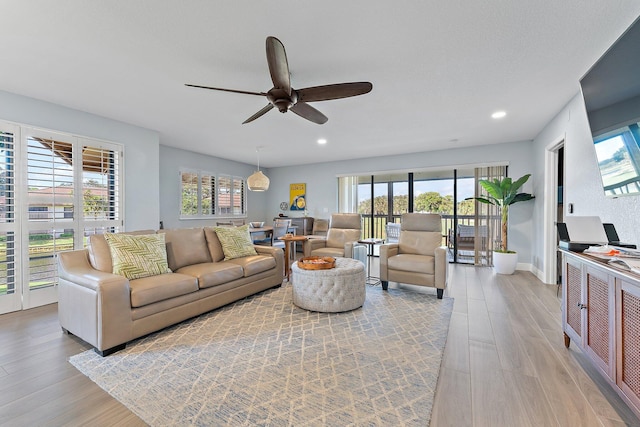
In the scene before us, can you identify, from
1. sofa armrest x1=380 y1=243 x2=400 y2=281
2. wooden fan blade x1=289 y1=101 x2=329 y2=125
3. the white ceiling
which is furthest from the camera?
sofa armrest x1=380 y1=243 x2=400 y2=281

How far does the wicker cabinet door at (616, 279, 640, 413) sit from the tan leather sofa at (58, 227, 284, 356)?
3.13 m

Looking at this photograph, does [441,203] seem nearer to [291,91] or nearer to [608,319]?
[608,319]

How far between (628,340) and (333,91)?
7.83 ft

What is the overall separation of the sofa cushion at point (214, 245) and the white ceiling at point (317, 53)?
165 cm

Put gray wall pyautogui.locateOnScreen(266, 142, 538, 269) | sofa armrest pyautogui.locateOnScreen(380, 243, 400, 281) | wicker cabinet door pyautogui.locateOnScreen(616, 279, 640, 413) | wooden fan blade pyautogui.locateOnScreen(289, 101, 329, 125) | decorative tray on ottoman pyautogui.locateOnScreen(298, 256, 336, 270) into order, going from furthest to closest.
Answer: gray wall pyautogui.locateOnScreen(266, 142, 538, 269) → sofa armrest pyautogui.locateOnScreen(380, 243, 400, 281) → decorative tray on ottoman pyautogui.locateOnScreen(298, 256, 336, 270) → wooden fan blade pyautogui.locateOnScreen(289, 101, 329, 125) → wicker cabinet door pyautogui.locateOnScreen(616, 279, 640, 413)

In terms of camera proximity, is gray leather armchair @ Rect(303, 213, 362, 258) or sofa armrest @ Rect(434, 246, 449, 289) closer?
sofa armrest @ Rect(434, 246, 449, 289)

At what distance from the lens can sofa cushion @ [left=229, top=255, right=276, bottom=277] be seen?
3.29 meters

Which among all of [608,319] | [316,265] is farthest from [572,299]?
[316,265]

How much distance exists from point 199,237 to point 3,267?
2059 millimetres

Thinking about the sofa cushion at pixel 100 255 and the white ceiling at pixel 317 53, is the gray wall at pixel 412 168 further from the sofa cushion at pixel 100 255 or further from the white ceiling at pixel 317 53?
the sofa cushion at pixel 100 255

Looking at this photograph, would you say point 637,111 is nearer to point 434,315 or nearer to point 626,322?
point 626,322

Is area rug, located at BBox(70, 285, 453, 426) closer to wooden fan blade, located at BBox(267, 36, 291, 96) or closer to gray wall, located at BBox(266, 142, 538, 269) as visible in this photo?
wooden fan blade, located at BBox(267, 36, 291, 96)

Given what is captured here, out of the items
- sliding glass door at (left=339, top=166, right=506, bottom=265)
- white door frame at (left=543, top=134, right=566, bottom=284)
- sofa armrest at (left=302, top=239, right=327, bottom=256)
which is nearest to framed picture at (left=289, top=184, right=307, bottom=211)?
sliding glass door at (left=339, top=166, right=506, bottom=265)

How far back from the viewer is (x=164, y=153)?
5.46m
